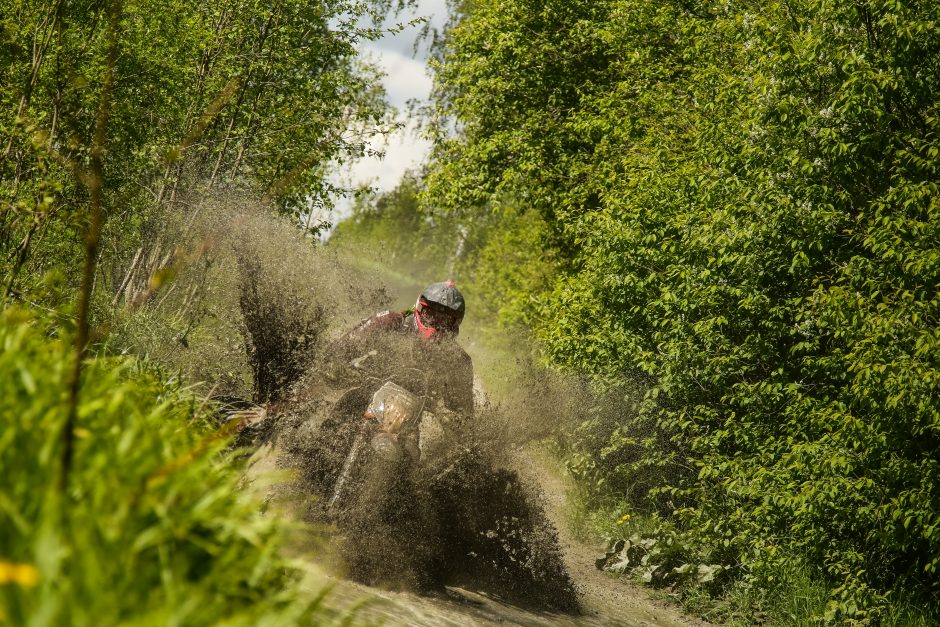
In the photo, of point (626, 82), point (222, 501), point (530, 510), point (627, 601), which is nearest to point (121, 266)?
point (530, 510)

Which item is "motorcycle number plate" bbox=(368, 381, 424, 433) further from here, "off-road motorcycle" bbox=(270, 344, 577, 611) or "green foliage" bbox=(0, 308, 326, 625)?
"green foliage" bbox=(0, 308, 326, 625)

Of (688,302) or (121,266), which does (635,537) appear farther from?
(121,266)

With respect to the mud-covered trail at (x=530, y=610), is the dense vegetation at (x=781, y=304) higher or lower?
higher

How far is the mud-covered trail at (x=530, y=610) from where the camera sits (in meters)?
6.57

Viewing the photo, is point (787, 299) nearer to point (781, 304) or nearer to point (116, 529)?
point (781, 304)

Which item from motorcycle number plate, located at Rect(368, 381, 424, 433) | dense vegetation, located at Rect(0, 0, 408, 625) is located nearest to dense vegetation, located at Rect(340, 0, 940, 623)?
motorcycle number plate, located at Rect(368, 381, 424, 433)

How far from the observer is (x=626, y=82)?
55.5ft

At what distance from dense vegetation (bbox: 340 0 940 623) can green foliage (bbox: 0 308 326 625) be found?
693 cm

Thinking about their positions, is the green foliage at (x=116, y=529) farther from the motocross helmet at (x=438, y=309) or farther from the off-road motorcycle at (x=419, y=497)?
the motocross helmet at (x=438, y=309)

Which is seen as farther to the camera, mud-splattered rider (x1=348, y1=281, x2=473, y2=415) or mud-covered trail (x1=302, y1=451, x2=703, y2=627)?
mud-splattered rider (x1=348, y1=281, x2=473, y2=415)

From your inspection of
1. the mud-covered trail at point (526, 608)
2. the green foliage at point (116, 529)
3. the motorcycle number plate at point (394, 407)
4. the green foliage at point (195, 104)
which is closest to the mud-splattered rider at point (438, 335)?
the motorcycle number plate at point (394, 407)

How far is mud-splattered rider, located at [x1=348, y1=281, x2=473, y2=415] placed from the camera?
912 centimetres

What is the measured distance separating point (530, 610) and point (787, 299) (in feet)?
14.9

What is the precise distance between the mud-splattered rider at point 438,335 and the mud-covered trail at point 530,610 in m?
1.00
